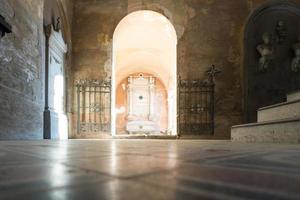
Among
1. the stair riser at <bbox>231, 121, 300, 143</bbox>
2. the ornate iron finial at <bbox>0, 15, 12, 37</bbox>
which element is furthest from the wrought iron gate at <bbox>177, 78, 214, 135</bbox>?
the ornate iron finial at <bbox>0, 15, 12, 37</bbox>

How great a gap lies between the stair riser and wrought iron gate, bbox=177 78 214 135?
3.41 m

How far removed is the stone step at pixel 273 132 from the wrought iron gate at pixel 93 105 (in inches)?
175

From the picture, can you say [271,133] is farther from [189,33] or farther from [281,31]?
[281,31]

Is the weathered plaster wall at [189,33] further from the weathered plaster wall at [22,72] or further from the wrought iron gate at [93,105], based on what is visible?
the weathered plaster wall at [22,72]

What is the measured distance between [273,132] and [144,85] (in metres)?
15.1

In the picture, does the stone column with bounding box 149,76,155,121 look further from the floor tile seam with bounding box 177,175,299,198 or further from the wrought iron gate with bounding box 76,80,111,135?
the floor tile seam with bounding box 177,175,299,198

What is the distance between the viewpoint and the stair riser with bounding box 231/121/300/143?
3258 millimetres

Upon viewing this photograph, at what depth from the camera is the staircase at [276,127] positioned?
3.30 meters

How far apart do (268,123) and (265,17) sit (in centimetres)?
571

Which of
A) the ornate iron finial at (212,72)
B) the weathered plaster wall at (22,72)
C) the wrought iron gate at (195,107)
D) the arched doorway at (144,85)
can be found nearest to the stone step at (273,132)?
the weathered plaster wall at (22,72)

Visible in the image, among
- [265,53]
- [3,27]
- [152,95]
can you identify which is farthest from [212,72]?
[152,95]

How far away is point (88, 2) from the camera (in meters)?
8.67

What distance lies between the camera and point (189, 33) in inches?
335

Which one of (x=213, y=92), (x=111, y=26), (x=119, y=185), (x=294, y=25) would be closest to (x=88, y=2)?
(x=111, y=26)
